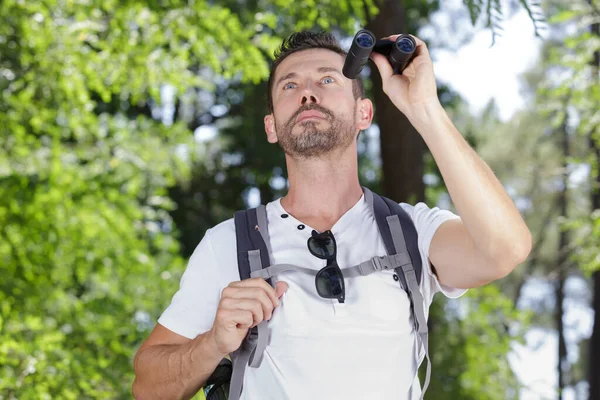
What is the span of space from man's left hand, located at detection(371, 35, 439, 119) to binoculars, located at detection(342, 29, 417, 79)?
0.01m

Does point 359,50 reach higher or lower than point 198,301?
higher

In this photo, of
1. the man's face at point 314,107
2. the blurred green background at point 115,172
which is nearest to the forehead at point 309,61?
the man's face at point 314,107

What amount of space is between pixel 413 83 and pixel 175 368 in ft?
3.24

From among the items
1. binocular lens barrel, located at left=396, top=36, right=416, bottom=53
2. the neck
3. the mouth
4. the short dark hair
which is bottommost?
the neck

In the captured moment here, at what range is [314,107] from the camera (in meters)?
2.27

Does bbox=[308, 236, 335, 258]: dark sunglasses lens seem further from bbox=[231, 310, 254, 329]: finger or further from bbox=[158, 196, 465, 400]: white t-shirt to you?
bbox=[231, 310, 254, 329]: finger

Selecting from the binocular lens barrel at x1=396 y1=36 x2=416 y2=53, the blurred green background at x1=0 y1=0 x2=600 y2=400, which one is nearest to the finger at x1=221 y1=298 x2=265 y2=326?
the binocular lens barrel at x1=396 y1=36 x2=416 y2=53

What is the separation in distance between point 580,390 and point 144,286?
20.6 m

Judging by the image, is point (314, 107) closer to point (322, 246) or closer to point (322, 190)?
point (322, 190)

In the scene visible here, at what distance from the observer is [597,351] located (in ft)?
42.1

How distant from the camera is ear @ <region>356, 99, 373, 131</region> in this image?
242 centimetres

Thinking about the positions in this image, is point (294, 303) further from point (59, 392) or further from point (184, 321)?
point (59, 392)

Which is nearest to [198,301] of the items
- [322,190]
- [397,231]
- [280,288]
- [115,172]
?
[280,288]

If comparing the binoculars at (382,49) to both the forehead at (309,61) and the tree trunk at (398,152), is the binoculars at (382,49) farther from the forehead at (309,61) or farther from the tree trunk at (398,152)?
the tree trunk at (398,152)
